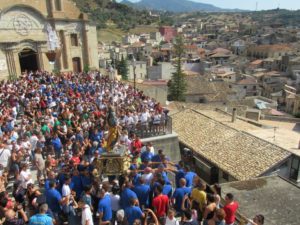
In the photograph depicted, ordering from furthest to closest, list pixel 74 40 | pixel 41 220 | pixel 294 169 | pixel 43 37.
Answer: pixel 74 40
pixel 43 37
pixel 294 169
pixel 41 220

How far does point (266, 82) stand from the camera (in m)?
62.1

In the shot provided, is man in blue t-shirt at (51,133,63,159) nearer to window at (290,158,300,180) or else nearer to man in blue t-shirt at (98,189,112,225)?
man in blue t-shirt at (98,189,112,225)

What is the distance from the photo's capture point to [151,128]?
47.8 feet

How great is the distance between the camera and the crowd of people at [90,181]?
22.3 ft

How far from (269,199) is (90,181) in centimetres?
699

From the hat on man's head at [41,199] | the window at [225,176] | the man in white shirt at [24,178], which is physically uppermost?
the man in white shirt at [24,178]

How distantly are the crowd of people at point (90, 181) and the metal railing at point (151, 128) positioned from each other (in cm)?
6

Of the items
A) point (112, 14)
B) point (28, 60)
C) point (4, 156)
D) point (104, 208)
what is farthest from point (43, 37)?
point (112, 14)

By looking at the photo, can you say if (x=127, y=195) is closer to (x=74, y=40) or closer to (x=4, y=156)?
(x=4, y=156)

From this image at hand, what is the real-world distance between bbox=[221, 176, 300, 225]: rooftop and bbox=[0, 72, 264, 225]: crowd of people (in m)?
2.94

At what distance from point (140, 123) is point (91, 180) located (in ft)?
21.0

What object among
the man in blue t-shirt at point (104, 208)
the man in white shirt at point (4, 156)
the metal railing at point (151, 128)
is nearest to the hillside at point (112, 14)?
the metal railing at point (151, 128)

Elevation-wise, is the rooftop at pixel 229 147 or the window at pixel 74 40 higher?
the window at pixel 74 40

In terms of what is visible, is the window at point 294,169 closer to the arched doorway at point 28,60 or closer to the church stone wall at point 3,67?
the church stone wall at point 3,67
